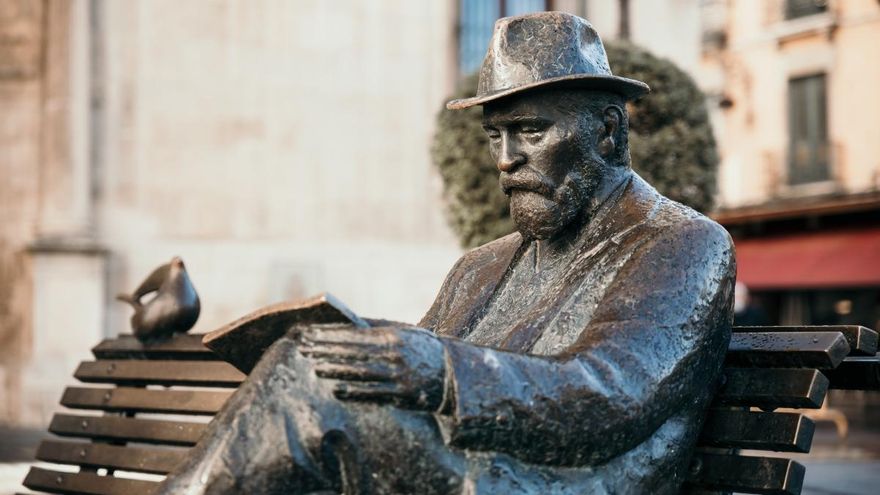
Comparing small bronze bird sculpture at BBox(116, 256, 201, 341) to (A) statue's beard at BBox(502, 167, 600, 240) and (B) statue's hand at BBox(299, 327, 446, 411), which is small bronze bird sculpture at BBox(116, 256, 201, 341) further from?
(B) statue's hand at BBox(299, 327, 446, 411)

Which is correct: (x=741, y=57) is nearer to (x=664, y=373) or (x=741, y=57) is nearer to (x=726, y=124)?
(x=726, y=124)

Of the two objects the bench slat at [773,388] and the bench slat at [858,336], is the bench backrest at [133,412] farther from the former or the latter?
the bench slat at [858,336]

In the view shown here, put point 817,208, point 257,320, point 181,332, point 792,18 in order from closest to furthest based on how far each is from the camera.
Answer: point 257,320
point 181,332
point 817,208
point 792,18

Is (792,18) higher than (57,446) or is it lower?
higher

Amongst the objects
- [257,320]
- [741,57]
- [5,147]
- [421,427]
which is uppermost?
[741,57]

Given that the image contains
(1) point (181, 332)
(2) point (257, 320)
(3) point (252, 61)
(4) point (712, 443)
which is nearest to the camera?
(2) point (257, 320)

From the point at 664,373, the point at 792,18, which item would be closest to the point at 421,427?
the point at 664,373

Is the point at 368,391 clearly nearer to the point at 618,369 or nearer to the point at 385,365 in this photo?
the point at 385,365

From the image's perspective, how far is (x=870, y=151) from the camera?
2511 centimetres

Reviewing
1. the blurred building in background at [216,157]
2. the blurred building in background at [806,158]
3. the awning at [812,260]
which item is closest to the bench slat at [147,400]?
the blurred building in background at [216,157]

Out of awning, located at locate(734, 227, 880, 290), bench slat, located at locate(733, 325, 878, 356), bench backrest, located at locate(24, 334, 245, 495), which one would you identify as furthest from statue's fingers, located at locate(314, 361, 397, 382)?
awning, located at locate(734, 227, 880, 290)

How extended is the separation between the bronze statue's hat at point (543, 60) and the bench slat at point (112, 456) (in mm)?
1751

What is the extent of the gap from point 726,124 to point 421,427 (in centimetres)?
2596

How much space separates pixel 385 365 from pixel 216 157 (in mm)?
11286
